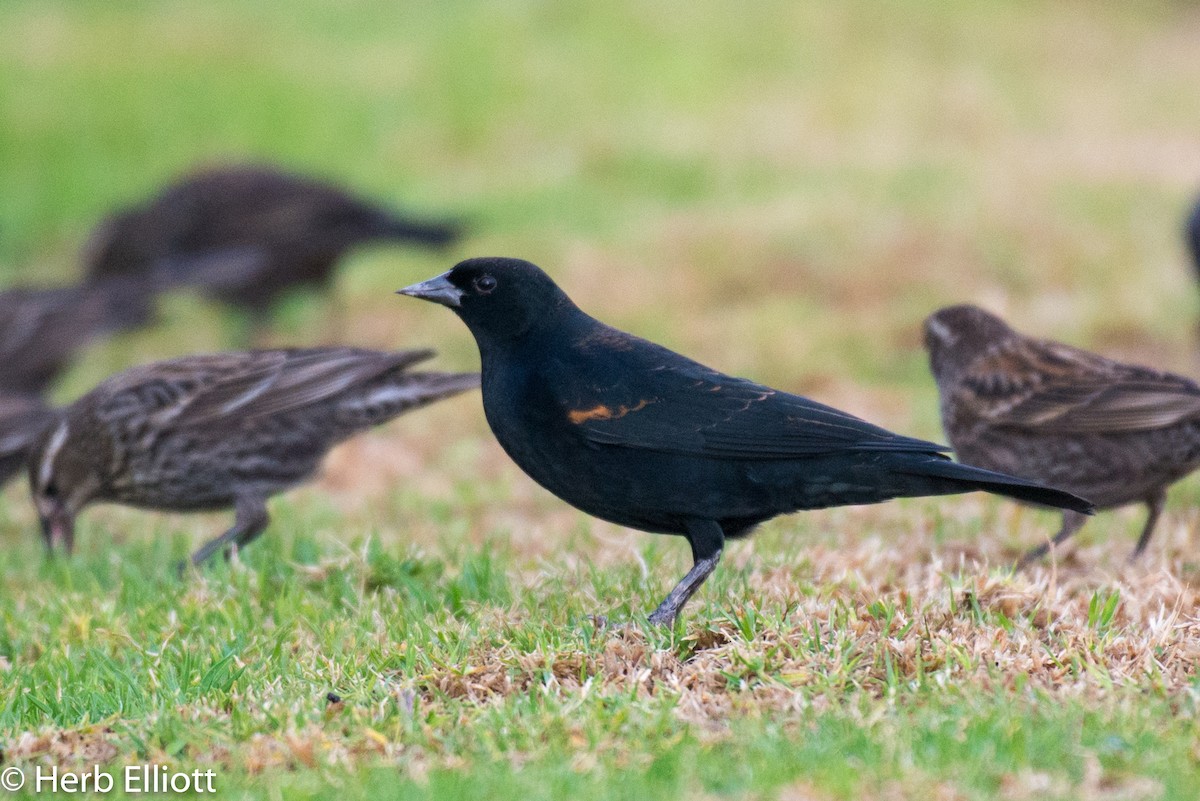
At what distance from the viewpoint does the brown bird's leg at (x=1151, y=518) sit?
6824 millimetres

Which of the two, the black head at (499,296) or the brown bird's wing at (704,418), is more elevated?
the black head at (499,296)

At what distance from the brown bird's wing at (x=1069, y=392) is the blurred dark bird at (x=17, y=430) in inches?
210

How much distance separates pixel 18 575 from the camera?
751 cm

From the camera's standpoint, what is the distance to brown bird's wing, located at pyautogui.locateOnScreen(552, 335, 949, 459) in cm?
518

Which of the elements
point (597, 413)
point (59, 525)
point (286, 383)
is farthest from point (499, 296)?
point (59, 525)

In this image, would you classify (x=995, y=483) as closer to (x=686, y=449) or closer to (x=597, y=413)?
(x=686, y=449)

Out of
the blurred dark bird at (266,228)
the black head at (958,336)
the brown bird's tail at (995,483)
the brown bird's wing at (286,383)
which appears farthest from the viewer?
the blurred dark bird at (266,228)

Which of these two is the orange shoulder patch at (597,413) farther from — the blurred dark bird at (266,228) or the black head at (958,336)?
the blurred dark bird at (266,228)

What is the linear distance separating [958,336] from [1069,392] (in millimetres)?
740

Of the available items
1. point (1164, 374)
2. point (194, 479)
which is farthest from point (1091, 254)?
point (194, 479)

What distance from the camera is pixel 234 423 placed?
7816 millimetres

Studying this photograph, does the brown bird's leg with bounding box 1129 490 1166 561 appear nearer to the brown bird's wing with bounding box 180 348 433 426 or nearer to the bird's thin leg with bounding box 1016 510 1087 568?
the bird's thin leg with bounding box 1016 510 1087 568

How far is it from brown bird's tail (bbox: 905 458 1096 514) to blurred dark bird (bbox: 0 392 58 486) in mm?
5819

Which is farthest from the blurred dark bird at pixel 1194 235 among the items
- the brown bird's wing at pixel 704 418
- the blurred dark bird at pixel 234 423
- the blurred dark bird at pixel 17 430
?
the blurred dark bird at pixel 17 430
